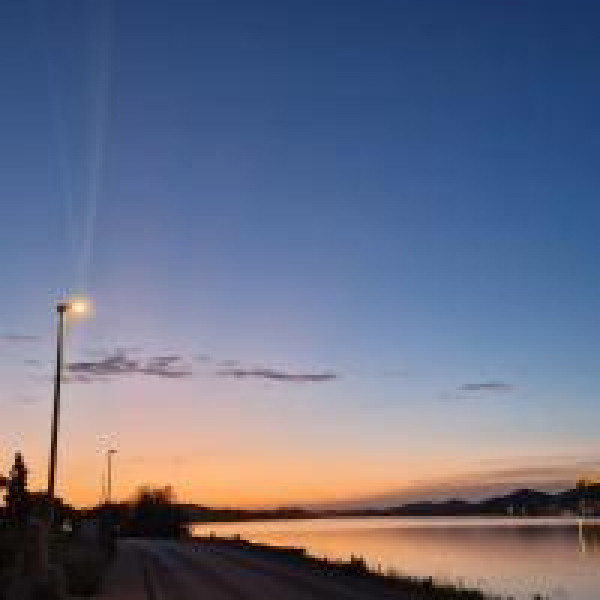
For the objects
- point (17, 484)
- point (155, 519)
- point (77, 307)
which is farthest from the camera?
point (155, 519)

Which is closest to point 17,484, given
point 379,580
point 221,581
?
point 221,581

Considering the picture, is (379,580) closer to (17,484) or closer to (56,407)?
(56,407)

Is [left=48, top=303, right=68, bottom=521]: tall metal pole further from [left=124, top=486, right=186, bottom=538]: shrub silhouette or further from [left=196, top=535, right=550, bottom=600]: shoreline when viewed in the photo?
[left=124, top=486, right=186, bottom=538]: shrub silhouette

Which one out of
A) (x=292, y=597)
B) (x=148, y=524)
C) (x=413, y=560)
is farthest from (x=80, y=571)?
(x=148, y=524)

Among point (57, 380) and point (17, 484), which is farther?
point (17, 484)

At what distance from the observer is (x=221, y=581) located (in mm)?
46000

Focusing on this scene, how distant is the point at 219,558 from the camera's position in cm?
6875

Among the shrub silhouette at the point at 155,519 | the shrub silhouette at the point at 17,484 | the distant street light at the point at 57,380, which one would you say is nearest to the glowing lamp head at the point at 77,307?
the distant street light at the point at 57,380

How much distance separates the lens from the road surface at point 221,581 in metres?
37.8

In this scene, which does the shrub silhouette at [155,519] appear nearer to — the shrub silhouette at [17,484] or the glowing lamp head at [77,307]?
the shrub silhouette at [17,484]

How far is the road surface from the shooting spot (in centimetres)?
3784

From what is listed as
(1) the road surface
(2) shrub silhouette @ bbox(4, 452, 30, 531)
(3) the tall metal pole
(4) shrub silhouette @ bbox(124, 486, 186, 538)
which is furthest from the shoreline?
(4) shrub silhouette @ bbox(124, 486, 186, 538)

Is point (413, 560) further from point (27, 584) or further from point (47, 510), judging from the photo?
point (27, 584)

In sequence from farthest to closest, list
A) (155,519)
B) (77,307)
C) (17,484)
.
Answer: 1. (155,519)
2. (17,484)
3. (77,307)
